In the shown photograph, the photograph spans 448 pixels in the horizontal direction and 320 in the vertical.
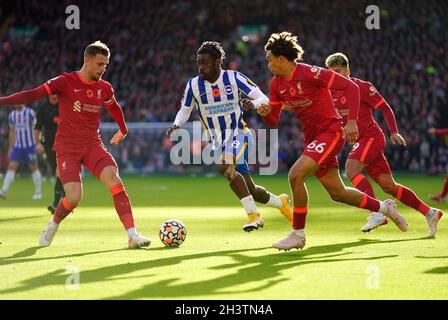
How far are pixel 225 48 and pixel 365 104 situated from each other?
23.5m

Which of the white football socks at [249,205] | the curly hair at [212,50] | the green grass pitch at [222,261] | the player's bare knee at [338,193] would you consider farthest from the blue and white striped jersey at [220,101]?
the player's bare knee at [338,193]

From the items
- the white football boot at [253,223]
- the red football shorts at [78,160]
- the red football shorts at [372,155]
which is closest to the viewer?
the red football shorts at [78,160]

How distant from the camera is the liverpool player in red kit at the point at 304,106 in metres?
8.37

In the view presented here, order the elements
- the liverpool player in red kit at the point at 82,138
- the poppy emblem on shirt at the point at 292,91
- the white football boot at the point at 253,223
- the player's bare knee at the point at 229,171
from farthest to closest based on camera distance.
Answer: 1. the player's bare knee at the point at 229,171
2. the white football boot at the point at 253,223
3. the liverpool player in red kit at the point at 82,138
4. the poppy emblem on shirt at the point at 292,91

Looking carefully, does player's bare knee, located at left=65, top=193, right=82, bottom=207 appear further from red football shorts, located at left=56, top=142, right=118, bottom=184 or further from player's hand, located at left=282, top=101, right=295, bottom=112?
player's hand, located at left=282, top=101, right=295, bottom=112

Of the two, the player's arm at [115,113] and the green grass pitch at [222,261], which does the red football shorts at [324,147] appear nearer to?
the green grass pitch at [222,261]

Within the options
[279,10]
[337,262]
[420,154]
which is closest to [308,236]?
[337,262]

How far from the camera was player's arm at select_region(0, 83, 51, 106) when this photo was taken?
27.6ft

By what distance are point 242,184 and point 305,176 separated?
1.50 meters

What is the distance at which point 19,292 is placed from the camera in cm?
607

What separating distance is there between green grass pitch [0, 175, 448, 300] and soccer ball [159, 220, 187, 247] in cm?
13

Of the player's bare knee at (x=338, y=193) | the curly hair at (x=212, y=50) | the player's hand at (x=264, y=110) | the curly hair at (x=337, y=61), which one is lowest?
the player's bare knee at (x=338, y=193)

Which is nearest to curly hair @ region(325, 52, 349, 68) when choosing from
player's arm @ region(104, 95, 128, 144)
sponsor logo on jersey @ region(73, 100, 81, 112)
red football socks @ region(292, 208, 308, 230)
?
red football socks @ region(292, 208, 308, 230)

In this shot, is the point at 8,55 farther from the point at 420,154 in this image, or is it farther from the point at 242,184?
the point at 242,184
